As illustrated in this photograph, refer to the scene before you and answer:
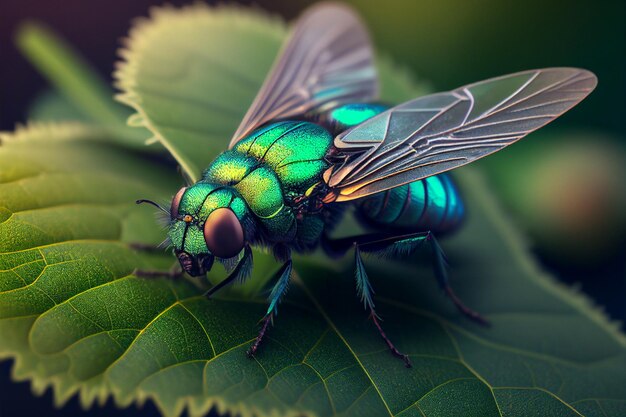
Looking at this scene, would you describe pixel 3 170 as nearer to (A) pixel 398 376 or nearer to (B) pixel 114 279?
→ (B) pixel 114 279

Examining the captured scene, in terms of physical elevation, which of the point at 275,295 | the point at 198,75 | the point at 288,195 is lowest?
the point at 275,295

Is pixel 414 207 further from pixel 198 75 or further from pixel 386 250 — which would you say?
pixel 198 75

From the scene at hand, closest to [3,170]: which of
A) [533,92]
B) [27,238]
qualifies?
[27,238]

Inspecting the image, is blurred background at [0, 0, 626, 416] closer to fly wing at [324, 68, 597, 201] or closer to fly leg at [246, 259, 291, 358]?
fly wing at [324, 68, 597, 201]

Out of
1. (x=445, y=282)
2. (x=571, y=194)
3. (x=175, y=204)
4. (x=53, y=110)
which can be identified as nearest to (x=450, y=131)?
(x=445, y=282)

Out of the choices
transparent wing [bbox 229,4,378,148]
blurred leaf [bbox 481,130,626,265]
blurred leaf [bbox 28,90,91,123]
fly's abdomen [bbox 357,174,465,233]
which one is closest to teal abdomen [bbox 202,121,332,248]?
fly's abdomen [bbox 357,174,465,233]
